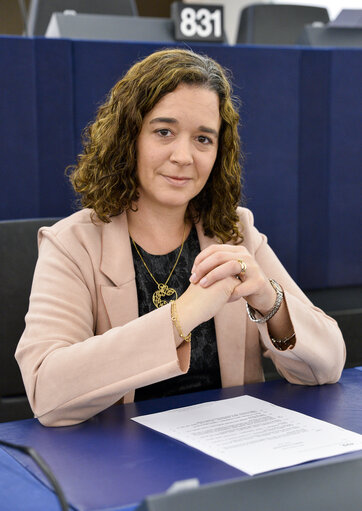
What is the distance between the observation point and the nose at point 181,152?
1.44 m

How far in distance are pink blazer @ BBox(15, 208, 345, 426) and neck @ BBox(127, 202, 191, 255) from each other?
51mm

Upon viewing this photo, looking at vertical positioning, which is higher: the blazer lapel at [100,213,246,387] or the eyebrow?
the eyebrow

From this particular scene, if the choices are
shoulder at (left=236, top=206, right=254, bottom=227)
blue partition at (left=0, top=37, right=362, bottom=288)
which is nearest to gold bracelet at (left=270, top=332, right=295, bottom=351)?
shoulder at (left=236, top=206, right=254, bottom=227)

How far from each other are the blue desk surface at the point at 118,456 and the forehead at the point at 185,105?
557mm

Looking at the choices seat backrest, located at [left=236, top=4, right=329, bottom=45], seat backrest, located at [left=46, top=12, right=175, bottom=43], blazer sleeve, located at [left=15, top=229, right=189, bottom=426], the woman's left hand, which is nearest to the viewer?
blazer sleeve, located at [left=15, top=229, right=189, bottom=426]

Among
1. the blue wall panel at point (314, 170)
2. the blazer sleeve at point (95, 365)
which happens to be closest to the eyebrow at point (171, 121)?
the blazer sleeve at point (95, 365)

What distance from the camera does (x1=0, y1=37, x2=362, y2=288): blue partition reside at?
233 cm

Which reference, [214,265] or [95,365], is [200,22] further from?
[95,365]

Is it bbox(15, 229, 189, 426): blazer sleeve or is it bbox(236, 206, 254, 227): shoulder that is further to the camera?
bbox(236, 206, 254, 227): shoulder

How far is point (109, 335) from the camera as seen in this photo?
1201mm

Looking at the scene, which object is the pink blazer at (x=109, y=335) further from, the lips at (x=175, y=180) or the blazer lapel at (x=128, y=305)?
the lips at (x=175, y=180)

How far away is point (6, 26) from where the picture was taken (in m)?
3.95

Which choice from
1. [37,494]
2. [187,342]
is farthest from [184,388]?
[37,494]

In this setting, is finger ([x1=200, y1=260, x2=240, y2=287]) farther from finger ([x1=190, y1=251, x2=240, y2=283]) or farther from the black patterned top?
the black patterned top
